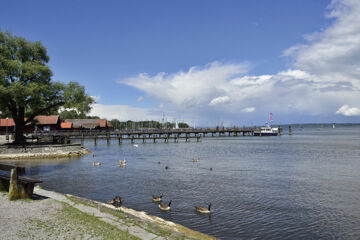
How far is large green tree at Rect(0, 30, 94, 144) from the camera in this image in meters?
35.2

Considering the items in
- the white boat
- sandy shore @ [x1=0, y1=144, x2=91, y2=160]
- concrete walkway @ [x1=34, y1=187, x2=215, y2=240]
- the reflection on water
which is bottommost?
the reflection on water

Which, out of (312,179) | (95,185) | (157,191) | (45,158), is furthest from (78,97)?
(312,179)

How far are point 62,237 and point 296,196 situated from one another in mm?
15419

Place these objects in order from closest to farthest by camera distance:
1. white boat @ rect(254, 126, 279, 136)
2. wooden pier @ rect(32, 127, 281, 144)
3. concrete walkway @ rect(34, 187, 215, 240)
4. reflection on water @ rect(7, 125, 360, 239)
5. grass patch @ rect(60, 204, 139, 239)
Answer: grass patch @ rect(60, 204, 139, 239), concrete walkway @ rect(34, 187, 215, 240), reflection on water @ rect(7, 125, 360, 239), wooden pier @ rect(32, 127, 281, 144), white boat @ rect(254, 126, 279, 136)

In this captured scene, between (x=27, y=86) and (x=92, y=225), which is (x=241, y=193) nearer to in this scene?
(x=92, y=225)

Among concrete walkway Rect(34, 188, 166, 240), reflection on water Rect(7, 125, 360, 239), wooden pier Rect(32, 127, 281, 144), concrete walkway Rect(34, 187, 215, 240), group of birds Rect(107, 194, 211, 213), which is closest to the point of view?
concrete walkway Rect(34, 188, 166, 240)

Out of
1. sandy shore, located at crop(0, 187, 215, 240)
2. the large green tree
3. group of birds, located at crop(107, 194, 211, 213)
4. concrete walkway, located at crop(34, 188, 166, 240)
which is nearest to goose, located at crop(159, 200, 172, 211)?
group of birds, located at crop(107, 194, 211, 213)

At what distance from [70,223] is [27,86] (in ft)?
110

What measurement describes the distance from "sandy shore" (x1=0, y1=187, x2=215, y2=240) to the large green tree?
90.9 feet

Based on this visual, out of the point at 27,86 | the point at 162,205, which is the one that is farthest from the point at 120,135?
the point at 162,205

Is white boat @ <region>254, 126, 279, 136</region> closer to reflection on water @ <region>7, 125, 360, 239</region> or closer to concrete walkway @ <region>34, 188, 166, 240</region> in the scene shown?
reflection on water @ <region>7, 125, 360, 239</region>

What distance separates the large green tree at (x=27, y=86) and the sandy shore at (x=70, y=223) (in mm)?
27706

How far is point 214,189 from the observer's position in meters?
19.8

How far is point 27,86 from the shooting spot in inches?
1446
